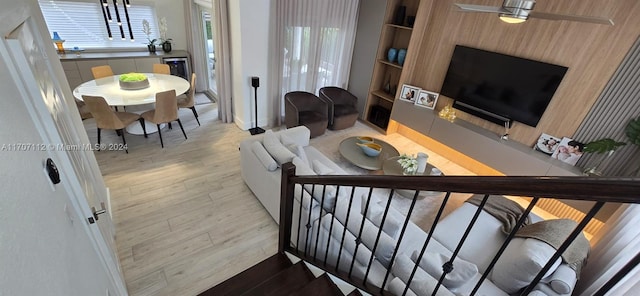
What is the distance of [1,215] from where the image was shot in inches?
25.6

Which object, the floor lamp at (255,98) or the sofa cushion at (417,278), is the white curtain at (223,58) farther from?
the sofa cushion at (417,278)

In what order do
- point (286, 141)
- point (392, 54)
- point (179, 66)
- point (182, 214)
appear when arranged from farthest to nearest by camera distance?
point (179, 66)
point (392, 54)
point (286, 141)
point (182, 214)

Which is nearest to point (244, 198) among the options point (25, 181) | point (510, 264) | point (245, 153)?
point (245, 153)

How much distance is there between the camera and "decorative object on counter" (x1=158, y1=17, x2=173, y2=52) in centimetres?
534

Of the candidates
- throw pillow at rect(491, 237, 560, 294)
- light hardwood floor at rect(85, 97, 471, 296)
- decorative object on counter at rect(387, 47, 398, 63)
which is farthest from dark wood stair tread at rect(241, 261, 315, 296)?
decorative object on counter at rect(387, 47, 398, 63)

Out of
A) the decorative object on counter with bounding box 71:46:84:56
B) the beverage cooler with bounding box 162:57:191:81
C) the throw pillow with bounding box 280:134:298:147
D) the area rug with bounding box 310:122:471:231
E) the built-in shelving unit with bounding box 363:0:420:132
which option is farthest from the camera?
the beverage cooler with bounding box 162:57:191:81

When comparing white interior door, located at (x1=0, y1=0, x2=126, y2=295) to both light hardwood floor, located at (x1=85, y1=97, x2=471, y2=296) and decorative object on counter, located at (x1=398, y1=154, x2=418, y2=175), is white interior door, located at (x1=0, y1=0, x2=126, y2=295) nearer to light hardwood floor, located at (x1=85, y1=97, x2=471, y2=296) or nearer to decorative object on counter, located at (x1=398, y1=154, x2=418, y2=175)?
light hardwood floor, located at (x1=85, y1=97, x2=471, y2=296)

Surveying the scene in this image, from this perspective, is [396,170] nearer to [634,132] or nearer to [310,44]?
[634,132]

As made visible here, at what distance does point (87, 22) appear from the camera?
16.1 ft

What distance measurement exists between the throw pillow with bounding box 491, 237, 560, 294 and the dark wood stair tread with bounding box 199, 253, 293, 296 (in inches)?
61.8

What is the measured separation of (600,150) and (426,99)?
7.07ft

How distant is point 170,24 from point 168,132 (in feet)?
8.79

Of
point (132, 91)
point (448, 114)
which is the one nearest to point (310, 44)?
point (448, 114)

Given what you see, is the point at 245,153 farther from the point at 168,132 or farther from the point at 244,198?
the point at 168,132
